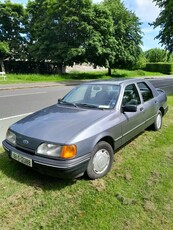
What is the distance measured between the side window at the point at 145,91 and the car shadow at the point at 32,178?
2.65 meters

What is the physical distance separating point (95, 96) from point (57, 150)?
167cm

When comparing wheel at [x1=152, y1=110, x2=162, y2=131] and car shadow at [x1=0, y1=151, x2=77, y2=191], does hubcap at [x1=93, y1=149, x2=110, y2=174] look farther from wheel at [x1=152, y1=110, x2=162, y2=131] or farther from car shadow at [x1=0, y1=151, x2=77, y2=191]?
wheel at [x1=152, y1=110, x2=162, y2=131]

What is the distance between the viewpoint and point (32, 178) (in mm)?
3482

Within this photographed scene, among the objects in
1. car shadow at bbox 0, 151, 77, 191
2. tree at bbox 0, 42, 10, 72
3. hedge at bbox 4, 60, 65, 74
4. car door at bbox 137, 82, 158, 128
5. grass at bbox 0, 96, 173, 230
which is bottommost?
grass at bbox 0, 96, 173, 230

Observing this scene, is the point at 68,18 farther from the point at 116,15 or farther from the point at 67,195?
the point at 67,195

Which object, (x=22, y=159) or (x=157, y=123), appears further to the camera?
(x=157, y=123)

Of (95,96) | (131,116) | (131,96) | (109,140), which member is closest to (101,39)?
(131,96)

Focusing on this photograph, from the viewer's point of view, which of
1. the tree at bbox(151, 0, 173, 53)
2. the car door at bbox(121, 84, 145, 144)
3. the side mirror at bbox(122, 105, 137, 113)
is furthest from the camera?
the tree at bbox(151, 0, 173, 53)

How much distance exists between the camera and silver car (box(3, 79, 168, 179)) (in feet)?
9.99

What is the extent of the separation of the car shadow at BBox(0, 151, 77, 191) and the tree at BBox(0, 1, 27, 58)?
29.5 metres

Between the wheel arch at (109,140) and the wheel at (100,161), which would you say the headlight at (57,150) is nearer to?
the wheel at (100,161)

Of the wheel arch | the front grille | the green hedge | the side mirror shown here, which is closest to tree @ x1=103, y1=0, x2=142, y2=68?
the green hedge

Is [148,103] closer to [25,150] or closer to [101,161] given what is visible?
[101,161]

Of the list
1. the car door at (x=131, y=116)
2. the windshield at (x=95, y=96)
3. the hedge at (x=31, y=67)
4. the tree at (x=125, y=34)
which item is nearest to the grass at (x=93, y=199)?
the car door at (x=131, y=116)
